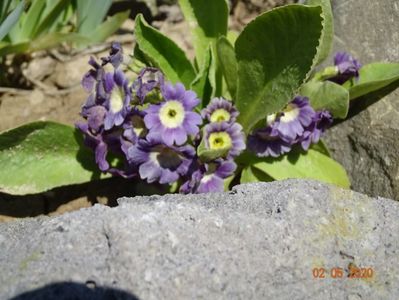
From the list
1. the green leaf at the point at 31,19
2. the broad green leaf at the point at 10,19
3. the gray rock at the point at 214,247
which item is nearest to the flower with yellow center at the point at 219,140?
the gray rock at the point at 214,247

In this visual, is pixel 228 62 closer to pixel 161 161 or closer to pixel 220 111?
pixel 220 111

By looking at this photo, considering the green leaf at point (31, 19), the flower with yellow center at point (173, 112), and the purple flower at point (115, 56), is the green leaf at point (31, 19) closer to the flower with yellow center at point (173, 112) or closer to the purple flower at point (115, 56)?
the purple flower at point (115, 56)

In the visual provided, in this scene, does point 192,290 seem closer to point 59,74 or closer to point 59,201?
point 59,201

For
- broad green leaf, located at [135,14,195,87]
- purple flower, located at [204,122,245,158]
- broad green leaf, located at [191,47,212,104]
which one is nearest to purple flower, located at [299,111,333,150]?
purple flower, located at [204,122,245,158]

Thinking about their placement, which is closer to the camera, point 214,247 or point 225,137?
point 214,247

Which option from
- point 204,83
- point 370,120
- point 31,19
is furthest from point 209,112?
point 31,19

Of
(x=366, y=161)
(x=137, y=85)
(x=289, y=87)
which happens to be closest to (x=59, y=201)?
(x=137, y=85)

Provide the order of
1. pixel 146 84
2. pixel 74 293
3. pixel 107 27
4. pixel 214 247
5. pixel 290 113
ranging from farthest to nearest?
pixel 107 27 → pixel 290 113 → pixel 146 84 → pixel 214 247 → pixel 74 293
